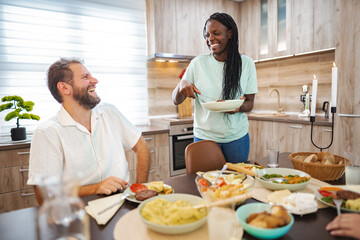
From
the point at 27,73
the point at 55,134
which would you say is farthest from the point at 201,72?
the point at 27,73

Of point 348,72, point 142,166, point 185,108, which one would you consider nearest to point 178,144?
point 185,108

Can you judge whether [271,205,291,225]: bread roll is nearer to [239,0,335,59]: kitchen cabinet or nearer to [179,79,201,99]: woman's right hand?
[179,79,201,99]: woman's right hand

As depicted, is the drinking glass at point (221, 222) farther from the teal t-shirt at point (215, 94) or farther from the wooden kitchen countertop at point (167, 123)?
the wooden kitchen countertop at point (167, 123)

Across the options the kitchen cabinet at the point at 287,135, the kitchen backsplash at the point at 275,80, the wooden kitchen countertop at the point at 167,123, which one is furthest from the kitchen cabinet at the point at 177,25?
the kitchen cabinet at the point at 287,135

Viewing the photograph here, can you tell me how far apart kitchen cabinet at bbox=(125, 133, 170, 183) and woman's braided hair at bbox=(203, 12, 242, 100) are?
1.40 metres

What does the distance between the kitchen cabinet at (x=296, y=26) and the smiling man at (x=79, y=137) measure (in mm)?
2545

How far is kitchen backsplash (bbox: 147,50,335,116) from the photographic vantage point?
10.7 ft

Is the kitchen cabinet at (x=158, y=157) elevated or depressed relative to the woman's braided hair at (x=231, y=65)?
depressed

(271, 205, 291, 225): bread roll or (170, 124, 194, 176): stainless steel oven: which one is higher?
(271, 205, 291, 225): bread roll

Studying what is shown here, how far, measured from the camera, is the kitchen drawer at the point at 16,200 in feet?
7.52

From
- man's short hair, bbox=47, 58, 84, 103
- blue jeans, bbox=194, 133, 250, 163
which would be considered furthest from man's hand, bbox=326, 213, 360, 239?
man's short hair, bbox=47, 58, 84, 103

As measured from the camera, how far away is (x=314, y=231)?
2.51ft

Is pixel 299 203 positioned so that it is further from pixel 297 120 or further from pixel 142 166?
pixel 297 120

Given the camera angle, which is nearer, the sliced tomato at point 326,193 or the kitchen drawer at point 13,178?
the sliced tomato at point 326,193
